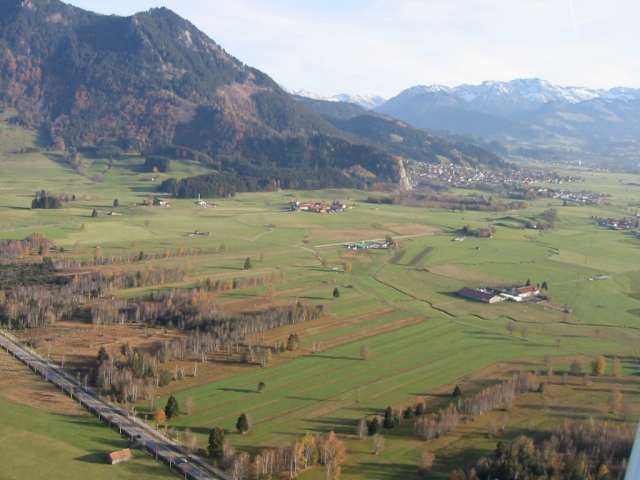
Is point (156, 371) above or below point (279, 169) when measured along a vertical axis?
below

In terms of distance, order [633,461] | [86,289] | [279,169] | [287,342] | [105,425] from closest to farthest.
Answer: [633,461], [105,425], [287,342], [86,289], [279,169]

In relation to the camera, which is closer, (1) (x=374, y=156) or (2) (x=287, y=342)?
(2) (x=287, y=342)

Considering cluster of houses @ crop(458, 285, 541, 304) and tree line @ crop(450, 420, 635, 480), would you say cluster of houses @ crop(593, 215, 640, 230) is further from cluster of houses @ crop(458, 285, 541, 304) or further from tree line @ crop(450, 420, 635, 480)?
tree line @ crop(450, 420, 635, 480)

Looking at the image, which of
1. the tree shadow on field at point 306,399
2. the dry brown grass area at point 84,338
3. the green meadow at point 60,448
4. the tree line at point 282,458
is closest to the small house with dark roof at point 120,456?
the green meadow at point 60,448

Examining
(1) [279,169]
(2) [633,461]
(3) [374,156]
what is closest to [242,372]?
(2) [633,461]

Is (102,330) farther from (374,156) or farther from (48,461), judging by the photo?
(374,156)

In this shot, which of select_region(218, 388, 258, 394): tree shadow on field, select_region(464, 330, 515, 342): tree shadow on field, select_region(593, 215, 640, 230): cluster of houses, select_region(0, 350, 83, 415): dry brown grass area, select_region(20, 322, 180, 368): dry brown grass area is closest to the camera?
select_region(0, 350, 83, 415): dry brown grass area

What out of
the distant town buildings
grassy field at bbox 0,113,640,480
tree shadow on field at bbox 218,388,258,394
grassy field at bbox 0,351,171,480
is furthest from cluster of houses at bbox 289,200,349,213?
grassy field at bbox 0,351,171,480

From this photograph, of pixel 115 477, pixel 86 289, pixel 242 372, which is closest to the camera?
pixel 115 477
